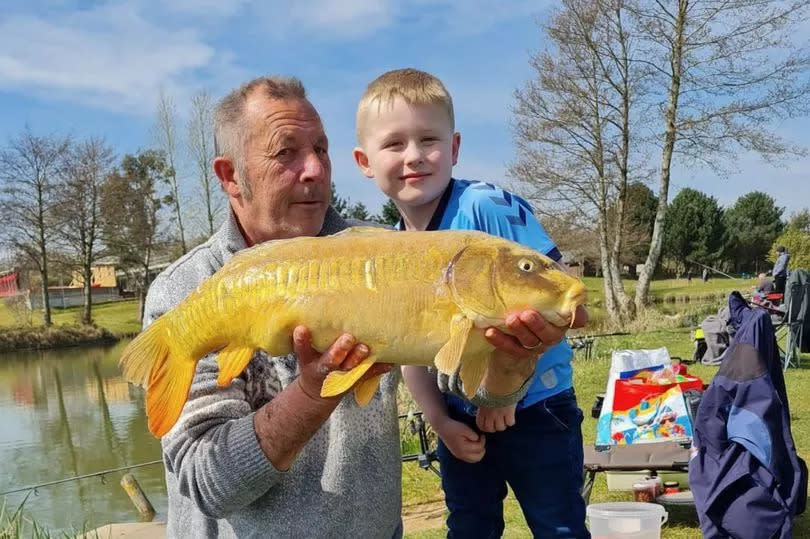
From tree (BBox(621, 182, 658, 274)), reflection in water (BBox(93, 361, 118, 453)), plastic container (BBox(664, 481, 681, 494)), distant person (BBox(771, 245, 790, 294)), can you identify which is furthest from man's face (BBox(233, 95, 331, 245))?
tree (BBox(621, 182, 658, 274))

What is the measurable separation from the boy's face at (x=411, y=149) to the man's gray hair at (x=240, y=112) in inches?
18.6

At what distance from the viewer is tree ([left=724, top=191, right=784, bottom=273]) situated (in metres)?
61.4

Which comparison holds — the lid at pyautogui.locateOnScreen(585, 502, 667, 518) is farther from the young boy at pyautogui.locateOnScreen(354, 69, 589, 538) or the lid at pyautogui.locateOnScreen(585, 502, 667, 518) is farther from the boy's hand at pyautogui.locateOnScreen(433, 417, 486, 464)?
the boy's hand at pyautogui.locateOnScreen(433, 417, 486, 464)

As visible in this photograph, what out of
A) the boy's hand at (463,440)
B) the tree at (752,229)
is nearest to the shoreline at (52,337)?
the boy's hand at (463,440)

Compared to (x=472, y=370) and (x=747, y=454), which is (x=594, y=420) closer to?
(x=747, y=454)

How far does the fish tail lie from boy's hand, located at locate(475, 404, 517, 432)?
1.00 meters

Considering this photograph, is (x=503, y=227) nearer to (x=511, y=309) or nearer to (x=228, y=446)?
(x=511, y=309)

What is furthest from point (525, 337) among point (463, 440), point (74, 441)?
point (74, 441)

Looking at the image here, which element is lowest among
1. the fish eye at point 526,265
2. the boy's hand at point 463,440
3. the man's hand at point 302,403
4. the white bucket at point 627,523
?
the white bucket at point 627,523

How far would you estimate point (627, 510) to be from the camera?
4.51m

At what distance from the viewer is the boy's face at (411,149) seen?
2551 millimetres

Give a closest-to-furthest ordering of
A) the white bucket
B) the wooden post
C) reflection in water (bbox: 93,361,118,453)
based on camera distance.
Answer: the white bucket
the wooden post
reflection in water (bbox: 93,361,118,453)

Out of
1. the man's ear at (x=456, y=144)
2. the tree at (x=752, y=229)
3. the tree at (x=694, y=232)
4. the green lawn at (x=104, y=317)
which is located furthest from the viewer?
the tree at (x=752, y=229)

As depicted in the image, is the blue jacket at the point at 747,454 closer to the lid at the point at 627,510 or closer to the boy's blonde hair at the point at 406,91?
the lid at the point at 627,510
